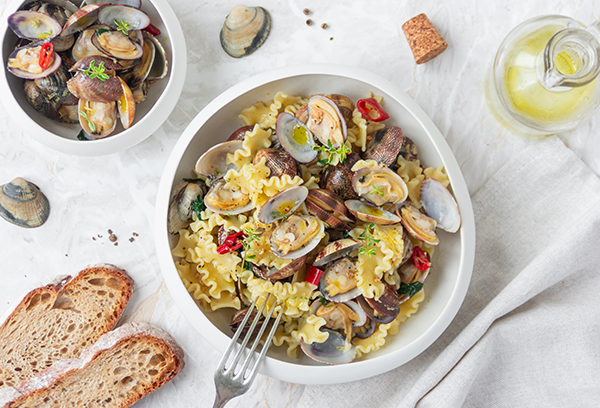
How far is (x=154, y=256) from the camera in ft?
7.53

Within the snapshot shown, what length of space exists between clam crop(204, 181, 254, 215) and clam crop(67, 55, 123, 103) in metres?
0.68

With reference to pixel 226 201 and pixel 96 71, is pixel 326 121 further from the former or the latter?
pixel 96 71

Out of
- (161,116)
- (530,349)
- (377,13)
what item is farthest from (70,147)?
(530,349)

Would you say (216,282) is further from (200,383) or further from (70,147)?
(70,147)

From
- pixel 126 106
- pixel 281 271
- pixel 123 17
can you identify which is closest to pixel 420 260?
pixel 281 271

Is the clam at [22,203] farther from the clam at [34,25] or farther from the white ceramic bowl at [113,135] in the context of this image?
the clam at [34,25]

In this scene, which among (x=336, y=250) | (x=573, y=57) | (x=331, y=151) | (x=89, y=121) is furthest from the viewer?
(x=89, y=121)

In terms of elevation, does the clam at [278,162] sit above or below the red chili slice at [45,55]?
below

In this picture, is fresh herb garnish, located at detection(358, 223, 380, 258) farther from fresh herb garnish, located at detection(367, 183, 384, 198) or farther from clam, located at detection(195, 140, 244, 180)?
clam, located at detection(195, 140, 244, 180)

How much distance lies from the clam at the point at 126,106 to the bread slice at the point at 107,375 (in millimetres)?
1075

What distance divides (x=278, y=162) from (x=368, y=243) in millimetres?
510

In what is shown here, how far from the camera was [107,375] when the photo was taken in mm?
2207

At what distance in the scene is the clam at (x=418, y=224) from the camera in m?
1.76

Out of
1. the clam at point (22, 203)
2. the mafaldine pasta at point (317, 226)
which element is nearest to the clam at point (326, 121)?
the mafaldine pasta at point (317, 226)
